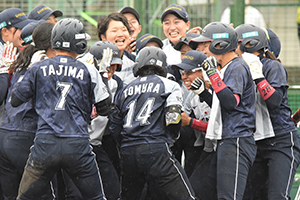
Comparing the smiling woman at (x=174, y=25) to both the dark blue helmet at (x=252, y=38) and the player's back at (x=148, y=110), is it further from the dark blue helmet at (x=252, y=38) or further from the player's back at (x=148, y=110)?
the player's back at (x=148, y=110)

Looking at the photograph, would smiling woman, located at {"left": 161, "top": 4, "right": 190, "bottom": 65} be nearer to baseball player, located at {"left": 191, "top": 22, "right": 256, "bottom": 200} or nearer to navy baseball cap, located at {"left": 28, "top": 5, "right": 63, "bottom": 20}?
baseball player, located at {"left": 191, "top": 22, "right": 256, "bottom": 200}

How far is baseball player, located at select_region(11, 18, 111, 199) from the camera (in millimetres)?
4816

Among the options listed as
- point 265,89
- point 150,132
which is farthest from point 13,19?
point 265,89

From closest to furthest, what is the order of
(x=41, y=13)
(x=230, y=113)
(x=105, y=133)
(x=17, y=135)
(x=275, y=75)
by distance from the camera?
(x=17, y=135) → (x=230, y=113) → (x=275, y=75) → (x=105, y=133) → (x=41, y=13)

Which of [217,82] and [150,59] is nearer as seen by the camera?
[217,82]

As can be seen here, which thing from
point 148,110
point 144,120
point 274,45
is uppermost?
point 274,45

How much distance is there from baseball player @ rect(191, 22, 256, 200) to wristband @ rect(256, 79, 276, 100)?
0.12 m

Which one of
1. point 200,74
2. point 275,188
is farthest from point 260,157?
point 200,74

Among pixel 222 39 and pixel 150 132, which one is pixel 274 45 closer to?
pixel 222 39

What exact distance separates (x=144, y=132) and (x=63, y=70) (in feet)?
3.44

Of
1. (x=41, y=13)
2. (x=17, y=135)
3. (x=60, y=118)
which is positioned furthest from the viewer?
(x=41, y=13)

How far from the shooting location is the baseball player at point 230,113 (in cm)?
523

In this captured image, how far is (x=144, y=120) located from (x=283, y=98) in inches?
70.3

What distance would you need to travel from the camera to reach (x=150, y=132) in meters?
5.24
